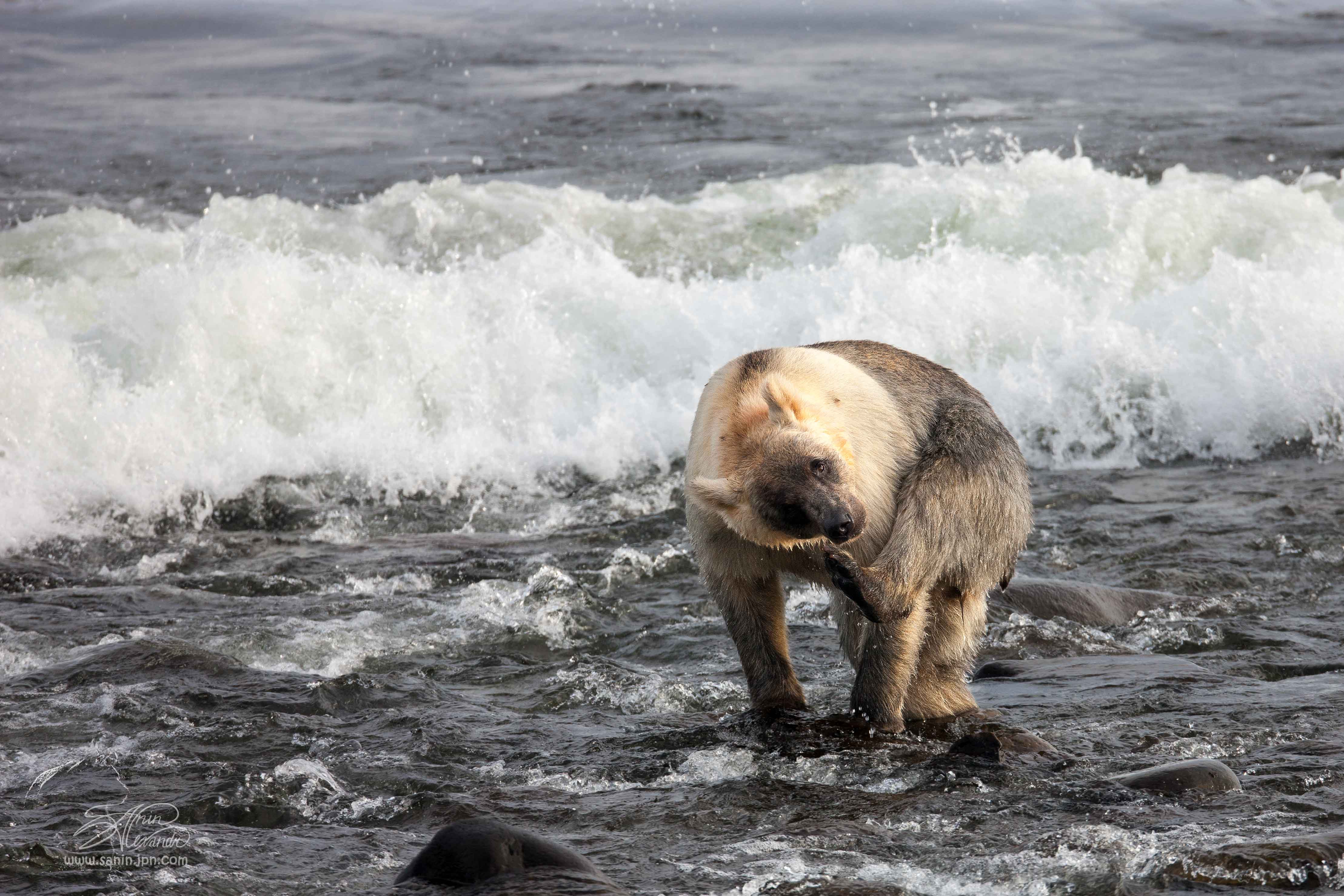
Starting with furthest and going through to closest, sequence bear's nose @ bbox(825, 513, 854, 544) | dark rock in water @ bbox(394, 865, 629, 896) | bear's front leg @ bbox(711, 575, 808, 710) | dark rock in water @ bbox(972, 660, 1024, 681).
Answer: dark rock in water @ bbox(972, 660, 1024, 681)
bear's front leg @ bbox(711, 575, 808, 710)
bear's nose @ bbox(825, 513, 854, 544)
dark rock in water @ bbox(394, 865, 629, 896)

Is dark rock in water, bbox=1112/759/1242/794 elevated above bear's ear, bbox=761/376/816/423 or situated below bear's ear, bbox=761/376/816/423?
below

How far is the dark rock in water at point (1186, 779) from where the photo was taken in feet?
15.1

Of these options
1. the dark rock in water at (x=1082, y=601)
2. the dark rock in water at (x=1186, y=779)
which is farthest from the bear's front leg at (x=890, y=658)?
the dark rock in water at (x=1082, y=601)

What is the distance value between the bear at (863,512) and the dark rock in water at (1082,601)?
5.31 ft

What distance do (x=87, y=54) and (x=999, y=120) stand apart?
585 inches

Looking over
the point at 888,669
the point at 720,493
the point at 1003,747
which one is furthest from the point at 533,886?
the point at 1003,747

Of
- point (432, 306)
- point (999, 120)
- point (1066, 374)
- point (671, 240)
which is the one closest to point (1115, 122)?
point (999, 120)

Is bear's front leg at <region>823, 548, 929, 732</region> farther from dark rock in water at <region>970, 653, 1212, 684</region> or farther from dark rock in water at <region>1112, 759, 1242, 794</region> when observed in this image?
dark rock in water at <region>970, 653, 1212, 684</region>

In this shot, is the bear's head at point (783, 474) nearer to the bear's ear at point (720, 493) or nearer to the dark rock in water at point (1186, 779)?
the bear's ear at point (720, 493)

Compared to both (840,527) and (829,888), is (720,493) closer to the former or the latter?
(840,527)

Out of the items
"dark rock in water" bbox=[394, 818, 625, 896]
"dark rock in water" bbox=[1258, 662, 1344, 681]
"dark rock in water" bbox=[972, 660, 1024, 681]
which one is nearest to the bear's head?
"dark rock in water" bbox=[394, 818, 625, 896]

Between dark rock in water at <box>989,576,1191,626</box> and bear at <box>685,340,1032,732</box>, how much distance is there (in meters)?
1.62

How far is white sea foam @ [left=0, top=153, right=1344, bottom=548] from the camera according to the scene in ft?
32.2

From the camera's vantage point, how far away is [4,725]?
538 centimetres
